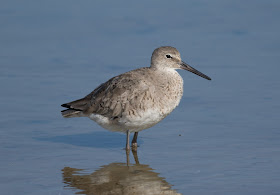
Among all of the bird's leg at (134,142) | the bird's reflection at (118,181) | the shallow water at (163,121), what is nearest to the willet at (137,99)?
the bird's leg at (134,142)

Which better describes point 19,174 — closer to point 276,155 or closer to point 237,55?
point 276,155

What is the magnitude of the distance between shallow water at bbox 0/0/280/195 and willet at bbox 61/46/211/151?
42cm

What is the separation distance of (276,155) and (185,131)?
5.65ft

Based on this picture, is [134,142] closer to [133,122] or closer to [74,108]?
[133,122]

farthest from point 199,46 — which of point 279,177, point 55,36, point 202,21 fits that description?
point 279,177

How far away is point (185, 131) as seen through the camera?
10742 mm

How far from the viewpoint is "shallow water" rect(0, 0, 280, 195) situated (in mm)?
8922

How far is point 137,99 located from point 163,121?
142 cm

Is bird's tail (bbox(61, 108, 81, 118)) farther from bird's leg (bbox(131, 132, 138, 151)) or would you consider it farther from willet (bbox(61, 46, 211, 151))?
bird's leg (bbox(131, 132, 138, 151))

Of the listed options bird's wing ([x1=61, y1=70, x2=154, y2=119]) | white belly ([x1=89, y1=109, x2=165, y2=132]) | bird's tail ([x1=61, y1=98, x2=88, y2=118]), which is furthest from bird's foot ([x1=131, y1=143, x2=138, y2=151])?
bird's tail ([x1=61, y1=98, x2=88, y2=118])

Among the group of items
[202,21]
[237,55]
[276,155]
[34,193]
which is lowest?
[34,193]

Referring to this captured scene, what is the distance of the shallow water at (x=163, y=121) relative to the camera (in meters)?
8.92

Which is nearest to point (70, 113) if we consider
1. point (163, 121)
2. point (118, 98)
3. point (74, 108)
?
→ point (74, 108)

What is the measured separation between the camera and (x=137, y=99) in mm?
10125
